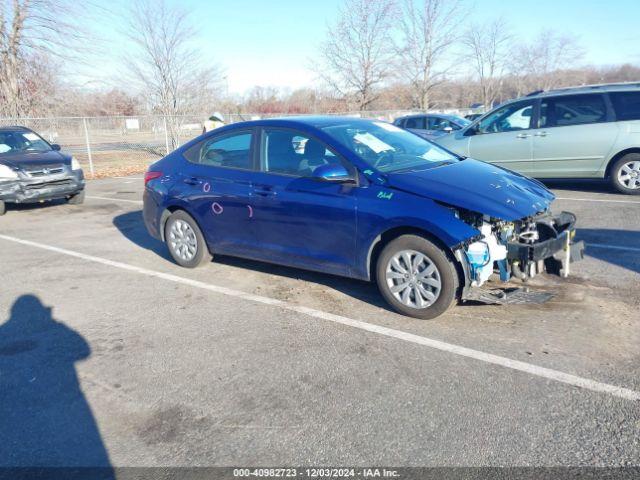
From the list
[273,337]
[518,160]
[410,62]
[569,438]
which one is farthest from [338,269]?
[410,62]

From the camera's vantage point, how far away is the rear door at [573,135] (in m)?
8.90

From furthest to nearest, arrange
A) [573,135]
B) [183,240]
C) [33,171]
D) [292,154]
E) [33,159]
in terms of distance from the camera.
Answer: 1. [33,159]
2. [33,171]
3. [573,135]
4. [183,240]
5. [292,154]

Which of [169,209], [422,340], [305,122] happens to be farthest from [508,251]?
[169,209]

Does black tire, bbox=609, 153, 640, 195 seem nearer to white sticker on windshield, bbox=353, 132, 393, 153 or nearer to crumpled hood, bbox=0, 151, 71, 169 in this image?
white sticker on windshield, bbox=353, 132, 393, 153

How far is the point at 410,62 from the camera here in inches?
1172

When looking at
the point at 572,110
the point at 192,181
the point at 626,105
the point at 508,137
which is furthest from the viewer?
the point at 508,137

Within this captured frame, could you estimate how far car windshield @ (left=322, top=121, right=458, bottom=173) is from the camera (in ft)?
15.6

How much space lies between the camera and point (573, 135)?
9.02m

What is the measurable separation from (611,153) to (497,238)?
19.9ft

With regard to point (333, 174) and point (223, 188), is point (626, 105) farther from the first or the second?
point (223, 188)

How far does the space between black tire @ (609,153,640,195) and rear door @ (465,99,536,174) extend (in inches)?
54.3

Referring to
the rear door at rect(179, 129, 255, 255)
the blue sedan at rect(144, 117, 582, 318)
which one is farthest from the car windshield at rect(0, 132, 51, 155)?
the rear door at rect(179, 129, 255, 255)

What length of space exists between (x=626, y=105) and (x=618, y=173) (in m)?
1.15

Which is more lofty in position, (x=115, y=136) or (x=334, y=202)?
(x=115, y=136)
